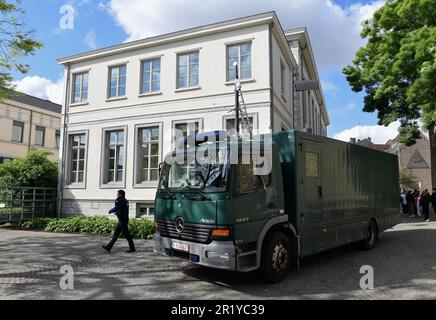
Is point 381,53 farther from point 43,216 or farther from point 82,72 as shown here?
point 43,216

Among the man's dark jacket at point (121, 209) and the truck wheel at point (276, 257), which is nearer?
the truck wheel at point (276, 257)

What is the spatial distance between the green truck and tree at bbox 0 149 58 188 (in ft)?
42.3

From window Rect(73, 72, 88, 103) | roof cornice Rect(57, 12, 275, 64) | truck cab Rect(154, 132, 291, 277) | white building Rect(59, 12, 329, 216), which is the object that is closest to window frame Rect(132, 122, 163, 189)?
white building Rect(59, 12, 329, 216)

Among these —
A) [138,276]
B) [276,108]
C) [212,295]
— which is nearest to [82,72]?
[276,108]

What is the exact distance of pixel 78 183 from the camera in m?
18.1

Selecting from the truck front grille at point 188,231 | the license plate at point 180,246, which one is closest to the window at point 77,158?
the truck front grille at point 188,231

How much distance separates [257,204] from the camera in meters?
6.29

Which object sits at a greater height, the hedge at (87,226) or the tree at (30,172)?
the tree at (30,172)

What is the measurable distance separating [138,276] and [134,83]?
12176mm

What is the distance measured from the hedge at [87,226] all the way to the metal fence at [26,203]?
55 centimetres

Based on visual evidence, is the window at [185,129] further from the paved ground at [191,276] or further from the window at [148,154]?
the paved ground at [191,276]

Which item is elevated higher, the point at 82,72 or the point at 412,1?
the point at 412,1

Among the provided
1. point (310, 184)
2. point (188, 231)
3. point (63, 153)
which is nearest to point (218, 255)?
point (188, 231)

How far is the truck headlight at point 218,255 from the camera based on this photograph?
5711mm
